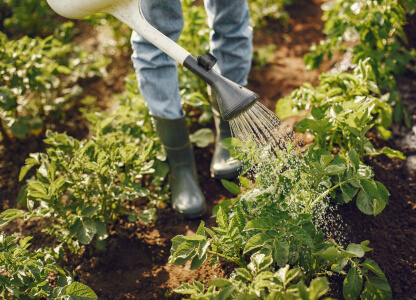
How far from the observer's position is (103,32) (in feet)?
10.7

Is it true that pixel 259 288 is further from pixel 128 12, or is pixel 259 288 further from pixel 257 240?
pixel 128 12

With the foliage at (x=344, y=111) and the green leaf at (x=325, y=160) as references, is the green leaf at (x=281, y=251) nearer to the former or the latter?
the green leaf at (x=325, y=160)

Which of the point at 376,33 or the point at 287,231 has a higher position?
the point at 376,33

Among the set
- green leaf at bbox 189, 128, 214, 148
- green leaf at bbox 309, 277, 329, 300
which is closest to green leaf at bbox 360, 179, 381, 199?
green leaf at bbox 309, 277, 329, 300

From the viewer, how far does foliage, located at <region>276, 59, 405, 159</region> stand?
1.58 m

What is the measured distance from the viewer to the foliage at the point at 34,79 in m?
2.08

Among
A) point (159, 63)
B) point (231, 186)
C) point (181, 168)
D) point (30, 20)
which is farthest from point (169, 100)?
point (30, 20)

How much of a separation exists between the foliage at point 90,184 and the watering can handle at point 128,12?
52cm

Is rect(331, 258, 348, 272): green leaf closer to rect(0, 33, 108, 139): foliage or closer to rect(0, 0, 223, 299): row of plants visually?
rect(0, 0, 223, 299): row of plants

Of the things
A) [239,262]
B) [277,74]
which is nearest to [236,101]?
[239,262]

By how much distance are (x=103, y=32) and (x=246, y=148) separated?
2.19 meters

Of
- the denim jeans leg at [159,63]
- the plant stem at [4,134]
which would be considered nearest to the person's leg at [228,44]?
the denim jeans leg at [159,63]

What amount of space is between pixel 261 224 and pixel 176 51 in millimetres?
627

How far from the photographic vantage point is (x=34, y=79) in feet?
7.16
